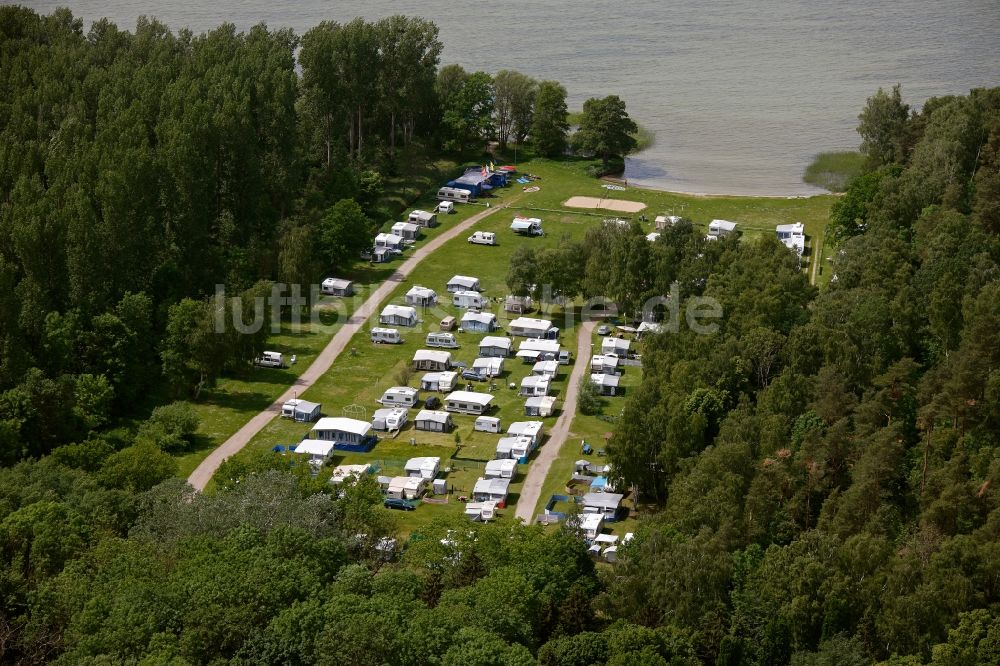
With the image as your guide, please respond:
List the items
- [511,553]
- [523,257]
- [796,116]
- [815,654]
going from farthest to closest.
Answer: [796,116]
[523,257]
[511,553]
[815,654]

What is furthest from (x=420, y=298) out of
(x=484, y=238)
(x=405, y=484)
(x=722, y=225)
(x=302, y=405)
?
(x=405, y=484)

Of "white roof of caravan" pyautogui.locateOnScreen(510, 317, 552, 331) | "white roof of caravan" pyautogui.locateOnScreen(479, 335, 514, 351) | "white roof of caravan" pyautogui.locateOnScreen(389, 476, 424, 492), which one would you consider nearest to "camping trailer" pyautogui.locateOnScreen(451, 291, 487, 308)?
"white roof of caravan" pyautogui.locateOnScreen(510, 317, 552, 331)

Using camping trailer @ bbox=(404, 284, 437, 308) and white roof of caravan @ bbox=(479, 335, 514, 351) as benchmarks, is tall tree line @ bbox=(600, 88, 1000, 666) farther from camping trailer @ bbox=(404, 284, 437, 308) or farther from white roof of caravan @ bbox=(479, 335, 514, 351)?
camping trailer @ bbox=(404, 284, 437, 308)

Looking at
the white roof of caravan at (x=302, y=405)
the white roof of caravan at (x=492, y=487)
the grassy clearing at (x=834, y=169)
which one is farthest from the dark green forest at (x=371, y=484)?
the grassy clearing at (x=834, y=169)

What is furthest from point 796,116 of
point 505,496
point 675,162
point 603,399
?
point 505,496

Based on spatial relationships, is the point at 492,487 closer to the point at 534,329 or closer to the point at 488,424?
the point at 488,424

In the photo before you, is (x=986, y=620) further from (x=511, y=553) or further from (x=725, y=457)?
(x=511, y=553)
